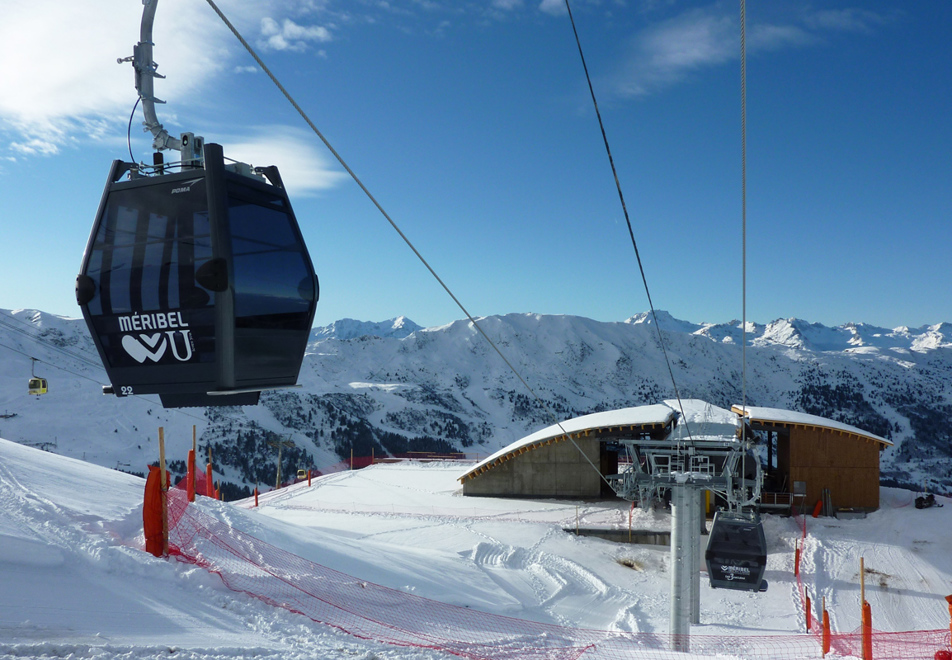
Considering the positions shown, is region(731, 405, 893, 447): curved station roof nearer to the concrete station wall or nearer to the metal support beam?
the concrete station wall

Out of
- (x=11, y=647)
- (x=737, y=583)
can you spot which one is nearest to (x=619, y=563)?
(x=737, y=583)

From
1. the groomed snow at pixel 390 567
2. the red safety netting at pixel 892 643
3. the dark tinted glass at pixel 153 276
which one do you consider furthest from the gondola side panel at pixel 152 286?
the red safety netting at pixel 892 643

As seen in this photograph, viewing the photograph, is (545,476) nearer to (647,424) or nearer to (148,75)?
(647,424)

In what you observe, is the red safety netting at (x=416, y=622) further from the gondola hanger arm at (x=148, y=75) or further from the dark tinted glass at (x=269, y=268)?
the gondola hanger arm at (x=148, y=75)

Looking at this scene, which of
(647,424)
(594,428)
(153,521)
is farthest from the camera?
(594,428)

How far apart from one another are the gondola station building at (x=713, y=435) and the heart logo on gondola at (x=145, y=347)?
2027 centimetres

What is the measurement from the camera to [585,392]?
13912cm

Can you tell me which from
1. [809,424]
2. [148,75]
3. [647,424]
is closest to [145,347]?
[148,75]

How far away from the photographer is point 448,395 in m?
117

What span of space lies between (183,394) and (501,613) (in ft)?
32.8

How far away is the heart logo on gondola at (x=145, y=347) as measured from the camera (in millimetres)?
4699

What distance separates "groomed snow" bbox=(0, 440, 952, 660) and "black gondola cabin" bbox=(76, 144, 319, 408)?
3.46 meters

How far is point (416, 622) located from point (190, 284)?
8.22 meters

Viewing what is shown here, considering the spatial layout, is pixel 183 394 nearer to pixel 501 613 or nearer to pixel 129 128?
pixel 129 128
